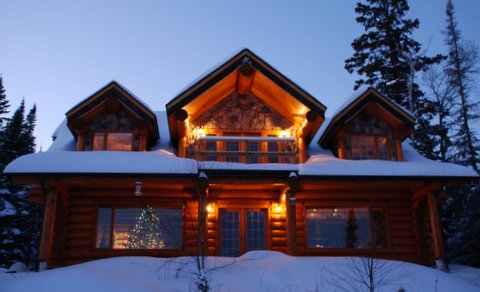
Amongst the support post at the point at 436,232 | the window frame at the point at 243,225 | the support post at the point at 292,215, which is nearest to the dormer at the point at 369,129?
the support post at the point at 436,232

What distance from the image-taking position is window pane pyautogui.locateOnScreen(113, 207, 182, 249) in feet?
53.3

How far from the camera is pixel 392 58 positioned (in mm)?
29438

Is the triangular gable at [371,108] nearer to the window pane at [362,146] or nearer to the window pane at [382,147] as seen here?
the window pane at [382,147]

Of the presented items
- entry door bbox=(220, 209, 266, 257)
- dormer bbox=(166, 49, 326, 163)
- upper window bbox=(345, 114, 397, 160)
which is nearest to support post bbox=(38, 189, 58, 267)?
dormer bbox=(166, 49, 326, 163)

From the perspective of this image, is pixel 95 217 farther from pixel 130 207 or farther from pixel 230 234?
pixel 230 234

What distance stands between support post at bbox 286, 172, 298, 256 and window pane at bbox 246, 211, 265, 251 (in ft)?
5.51

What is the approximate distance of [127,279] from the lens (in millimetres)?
11891

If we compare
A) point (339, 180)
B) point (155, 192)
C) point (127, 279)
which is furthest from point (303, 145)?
point (127, 279)

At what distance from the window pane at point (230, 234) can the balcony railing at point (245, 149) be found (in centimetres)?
201

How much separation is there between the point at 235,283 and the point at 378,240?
6671mm

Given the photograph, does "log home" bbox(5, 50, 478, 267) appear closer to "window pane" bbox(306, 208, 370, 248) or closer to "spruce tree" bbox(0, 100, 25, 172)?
"window pane" bbox(306, 208, 370, 248)

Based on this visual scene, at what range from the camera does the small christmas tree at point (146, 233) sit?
1625cm

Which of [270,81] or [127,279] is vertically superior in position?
[270,81]

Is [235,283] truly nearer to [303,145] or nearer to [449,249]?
[303,145]
